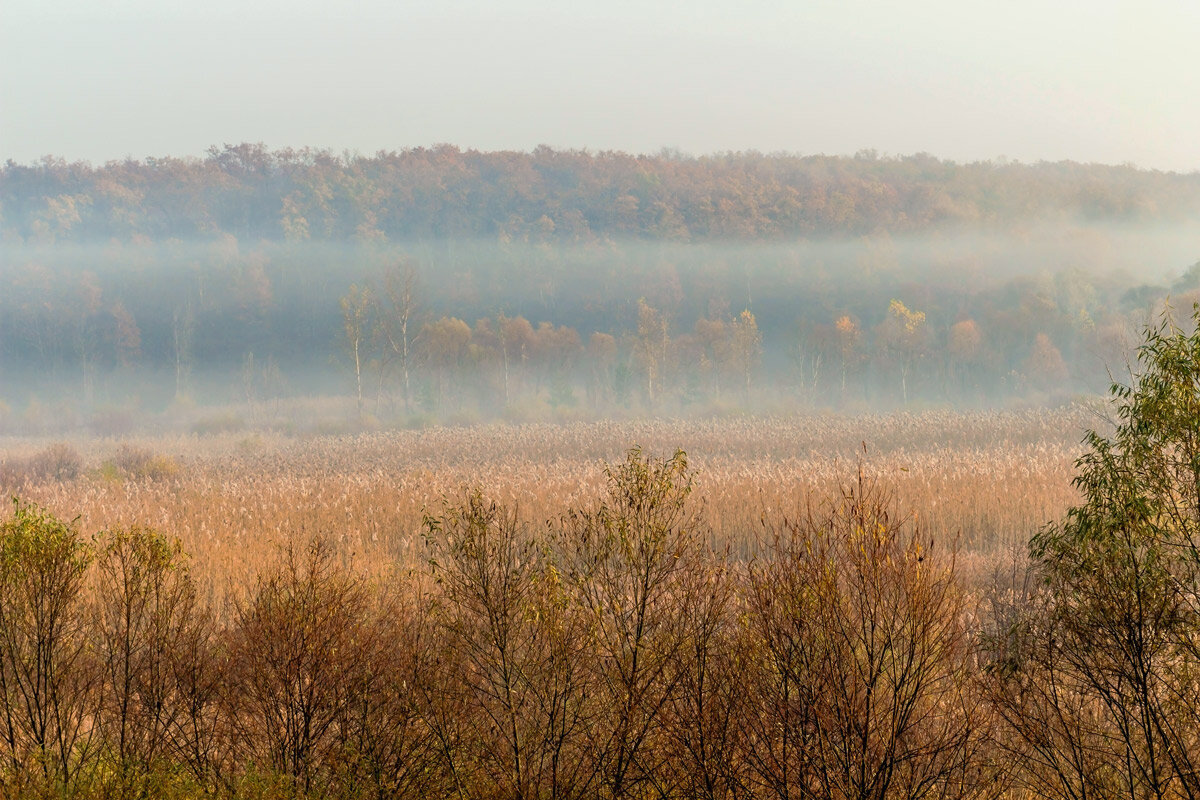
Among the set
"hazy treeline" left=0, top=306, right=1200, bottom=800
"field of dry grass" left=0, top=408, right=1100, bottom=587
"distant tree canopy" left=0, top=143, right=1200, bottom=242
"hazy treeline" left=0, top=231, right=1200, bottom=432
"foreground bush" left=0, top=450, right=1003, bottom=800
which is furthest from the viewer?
"distant tree canopy" left=0, top=143, right=1200, bottom=242

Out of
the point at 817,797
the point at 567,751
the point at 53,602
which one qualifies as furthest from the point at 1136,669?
the point at 53,602

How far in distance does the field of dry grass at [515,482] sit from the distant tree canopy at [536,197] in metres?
65.7

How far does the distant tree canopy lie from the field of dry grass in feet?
216

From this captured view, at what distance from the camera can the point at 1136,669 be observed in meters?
8.73

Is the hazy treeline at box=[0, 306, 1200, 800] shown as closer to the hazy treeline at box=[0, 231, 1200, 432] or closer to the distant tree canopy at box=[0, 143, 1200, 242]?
the hazy treeline at box=[0, 231, 1200, 432]

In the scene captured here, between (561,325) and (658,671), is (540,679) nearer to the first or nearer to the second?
(658,671)

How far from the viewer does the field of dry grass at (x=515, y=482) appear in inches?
771

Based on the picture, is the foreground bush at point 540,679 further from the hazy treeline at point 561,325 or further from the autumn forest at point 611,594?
the hazy treeline at point 561,325

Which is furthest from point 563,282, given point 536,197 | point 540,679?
point 540,679

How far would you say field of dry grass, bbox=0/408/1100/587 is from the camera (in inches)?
771

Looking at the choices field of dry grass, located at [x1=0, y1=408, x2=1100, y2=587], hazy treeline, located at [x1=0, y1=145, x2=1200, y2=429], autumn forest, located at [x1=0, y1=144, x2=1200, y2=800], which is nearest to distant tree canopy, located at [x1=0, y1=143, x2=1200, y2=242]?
hazy treeline, located at [x1=0, y1=145, x2=1200, y2=429]

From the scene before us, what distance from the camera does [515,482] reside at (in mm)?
26609

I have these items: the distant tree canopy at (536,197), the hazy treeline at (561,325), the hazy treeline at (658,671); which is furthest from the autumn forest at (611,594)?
the distant tree canopy at (536,197)

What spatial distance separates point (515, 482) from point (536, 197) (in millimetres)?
92957
